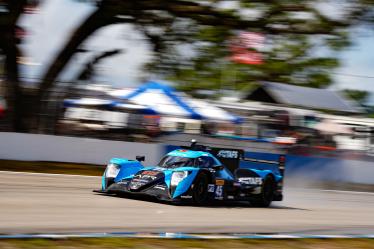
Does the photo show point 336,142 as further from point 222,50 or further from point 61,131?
point 61,131

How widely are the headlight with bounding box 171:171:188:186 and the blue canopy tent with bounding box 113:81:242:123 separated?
341 inches

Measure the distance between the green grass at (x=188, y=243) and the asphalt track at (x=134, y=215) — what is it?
1.81ft

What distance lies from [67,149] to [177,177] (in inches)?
316

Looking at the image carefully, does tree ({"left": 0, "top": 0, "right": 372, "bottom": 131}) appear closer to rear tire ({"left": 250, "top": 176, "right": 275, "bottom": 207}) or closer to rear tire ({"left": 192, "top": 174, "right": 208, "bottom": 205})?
rear tire ({"left": 250, "top": 176, "right": 275, "bottom": 207})

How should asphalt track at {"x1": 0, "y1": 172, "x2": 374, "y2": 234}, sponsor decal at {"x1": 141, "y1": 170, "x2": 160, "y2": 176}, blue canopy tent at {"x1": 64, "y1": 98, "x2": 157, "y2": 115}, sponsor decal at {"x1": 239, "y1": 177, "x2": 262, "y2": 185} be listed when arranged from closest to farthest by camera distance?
asphalt track at {"x1": 0, "y1": 172, "x2": 374, "y2": 234} < sponsor decal at {"x1": 141, "y1": 170, "x2": 160, "y2": 176} < sponsor decal at {"x1": 239, "y1": 177, "x2": 262, "y2": 185} < blue canopy tent at {"x1": 64, "y1": 98, "x2": 157, "y2": 115}

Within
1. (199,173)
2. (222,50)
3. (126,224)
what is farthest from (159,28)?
(126,224)

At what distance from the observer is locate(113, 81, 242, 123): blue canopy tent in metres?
19.3

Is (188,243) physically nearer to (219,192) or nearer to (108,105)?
(219,192)

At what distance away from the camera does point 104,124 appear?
18.0 metres

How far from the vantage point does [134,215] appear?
326 inches

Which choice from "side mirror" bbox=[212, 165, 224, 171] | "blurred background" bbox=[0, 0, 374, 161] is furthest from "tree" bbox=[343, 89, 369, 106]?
"side mirror" bbox=[212, 165, 224, 171]

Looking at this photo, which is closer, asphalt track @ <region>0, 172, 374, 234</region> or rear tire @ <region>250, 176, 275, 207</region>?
asphalt track @ <region>0, 172, 374, 234</region>

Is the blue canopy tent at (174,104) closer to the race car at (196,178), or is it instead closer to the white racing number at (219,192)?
the race car at (196,178)

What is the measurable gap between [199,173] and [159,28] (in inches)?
265
